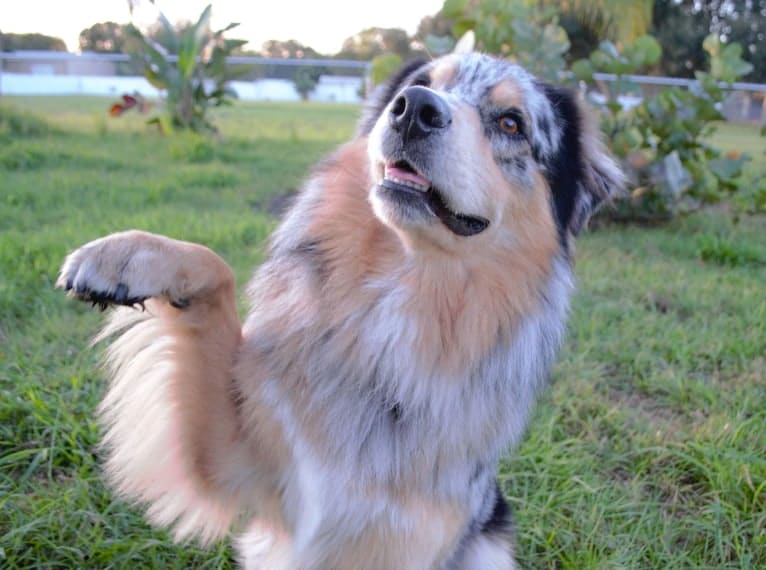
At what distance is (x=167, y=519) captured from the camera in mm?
2264

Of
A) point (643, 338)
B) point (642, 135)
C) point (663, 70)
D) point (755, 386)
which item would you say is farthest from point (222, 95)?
point (663, 70)

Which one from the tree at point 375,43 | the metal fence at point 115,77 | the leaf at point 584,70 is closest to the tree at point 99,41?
the metal fence at point 115,77

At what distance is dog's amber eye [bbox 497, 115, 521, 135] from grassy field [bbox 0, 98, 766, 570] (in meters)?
1.40

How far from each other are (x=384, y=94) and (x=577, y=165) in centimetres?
82

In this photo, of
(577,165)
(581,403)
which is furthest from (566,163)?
(581,403)

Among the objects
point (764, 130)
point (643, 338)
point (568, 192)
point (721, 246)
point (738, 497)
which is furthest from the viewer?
point (764, 130)

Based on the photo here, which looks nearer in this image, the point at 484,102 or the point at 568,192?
the point at 484,102

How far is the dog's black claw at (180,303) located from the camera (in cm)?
210

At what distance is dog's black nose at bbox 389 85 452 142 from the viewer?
75.4 inches

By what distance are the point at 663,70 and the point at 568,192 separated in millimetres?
29864

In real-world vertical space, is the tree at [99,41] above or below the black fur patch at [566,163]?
above

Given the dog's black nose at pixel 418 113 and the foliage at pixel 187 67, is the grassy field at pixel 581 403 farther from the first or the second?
the foliage at pixel 187 67

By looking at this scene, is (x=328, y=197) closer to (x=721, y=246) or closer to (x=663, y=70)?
(x=721, y=246)

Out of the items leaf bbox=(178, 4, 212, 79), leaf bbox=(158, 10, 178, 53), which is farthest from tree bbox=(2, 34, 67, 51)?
leaf bbox=(178, 4, 212, 79)
